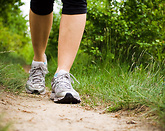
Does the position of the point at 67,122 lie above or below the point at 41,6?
below

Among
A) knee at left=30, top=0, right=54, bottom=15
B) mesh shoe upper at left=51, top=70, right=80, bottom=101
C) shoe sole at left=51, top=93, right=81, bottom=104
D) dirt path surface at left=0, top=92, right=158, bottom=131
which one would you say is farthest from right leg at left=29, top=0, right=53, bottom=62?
dirt path surface at left=0, top=92, right=158, bottom=131

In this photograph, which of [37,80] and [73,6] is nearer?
[73,6]

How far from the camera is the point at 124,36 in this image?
9.83 ft

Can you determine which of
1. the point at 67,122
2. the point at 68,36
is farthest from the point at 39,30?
the point at 67,122

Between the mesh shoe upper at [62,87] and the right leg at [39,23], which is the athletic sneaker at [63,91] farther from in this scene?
the right leg at [39,23]

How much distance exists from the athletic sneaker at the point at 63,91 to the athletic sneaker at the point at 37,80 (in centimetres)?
31

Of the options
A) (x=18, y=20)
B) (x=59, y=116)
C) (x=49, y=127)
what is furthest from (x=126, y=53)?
(x=18, y=20)

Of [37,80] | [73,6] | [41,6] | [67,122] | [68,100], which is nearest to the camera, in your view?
[67,122]

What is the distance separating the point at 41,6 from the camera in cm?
194

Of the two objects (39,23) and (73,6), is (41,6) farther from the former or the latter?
(73,6)

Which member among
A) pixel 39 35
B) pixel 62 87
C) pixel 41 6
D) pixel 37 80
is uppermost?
pixel 41 6

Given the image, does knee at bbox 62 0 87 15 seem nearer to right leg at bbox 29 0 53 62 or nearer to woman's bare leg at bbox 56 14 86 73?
woman's bare leg at bbox 56 14 86 73

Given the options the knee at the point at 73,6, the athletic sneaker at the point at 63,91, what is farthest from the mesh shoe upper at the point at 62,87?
the knee at the point at 73,6

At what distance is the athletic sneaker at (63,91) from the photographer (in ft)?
5.23
